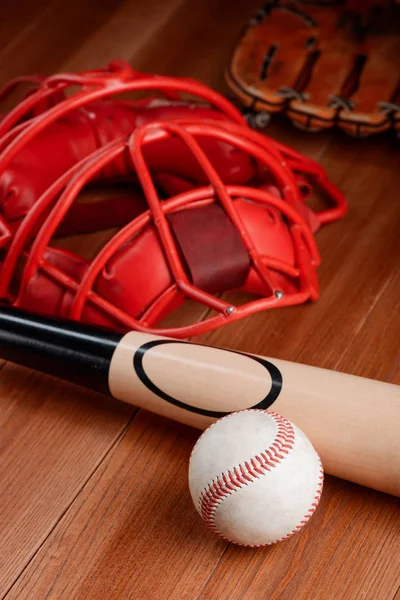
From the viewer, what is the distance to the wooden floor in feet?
2.80

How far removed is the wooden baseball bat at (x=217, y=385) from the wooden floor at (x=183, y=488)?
0.20 ft

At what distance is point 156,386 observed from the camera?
3.13 feet

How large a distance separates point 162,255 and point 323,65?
78 cm

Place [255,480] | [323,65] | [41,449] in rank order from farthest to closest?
[323,65]
[41,449]
[255,480]

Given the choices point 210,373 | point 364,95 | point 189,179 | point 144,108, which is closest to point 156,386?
point 210,373

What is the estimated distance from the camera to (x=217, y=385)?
934 mm

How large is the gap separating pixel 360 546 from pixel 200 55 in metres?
1.30

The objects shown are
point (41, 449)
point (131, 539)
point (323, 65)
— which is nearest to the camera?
point (131, 539)

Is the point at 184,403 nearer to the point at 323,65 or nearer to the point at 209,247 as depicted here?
the point at 209,247

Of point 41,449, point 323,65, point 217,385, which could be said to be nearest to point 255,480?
point 217,385

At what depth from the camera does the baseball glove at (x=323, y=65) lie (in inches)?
56.5

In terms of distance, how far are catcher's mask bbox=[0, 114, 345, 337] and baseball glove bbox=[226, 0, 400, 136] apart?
0.38 meters

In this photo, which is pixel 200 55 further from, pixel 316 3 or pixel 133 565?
pixel 133 565

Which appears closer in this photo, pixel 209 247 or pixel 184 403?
pixel 184 403
